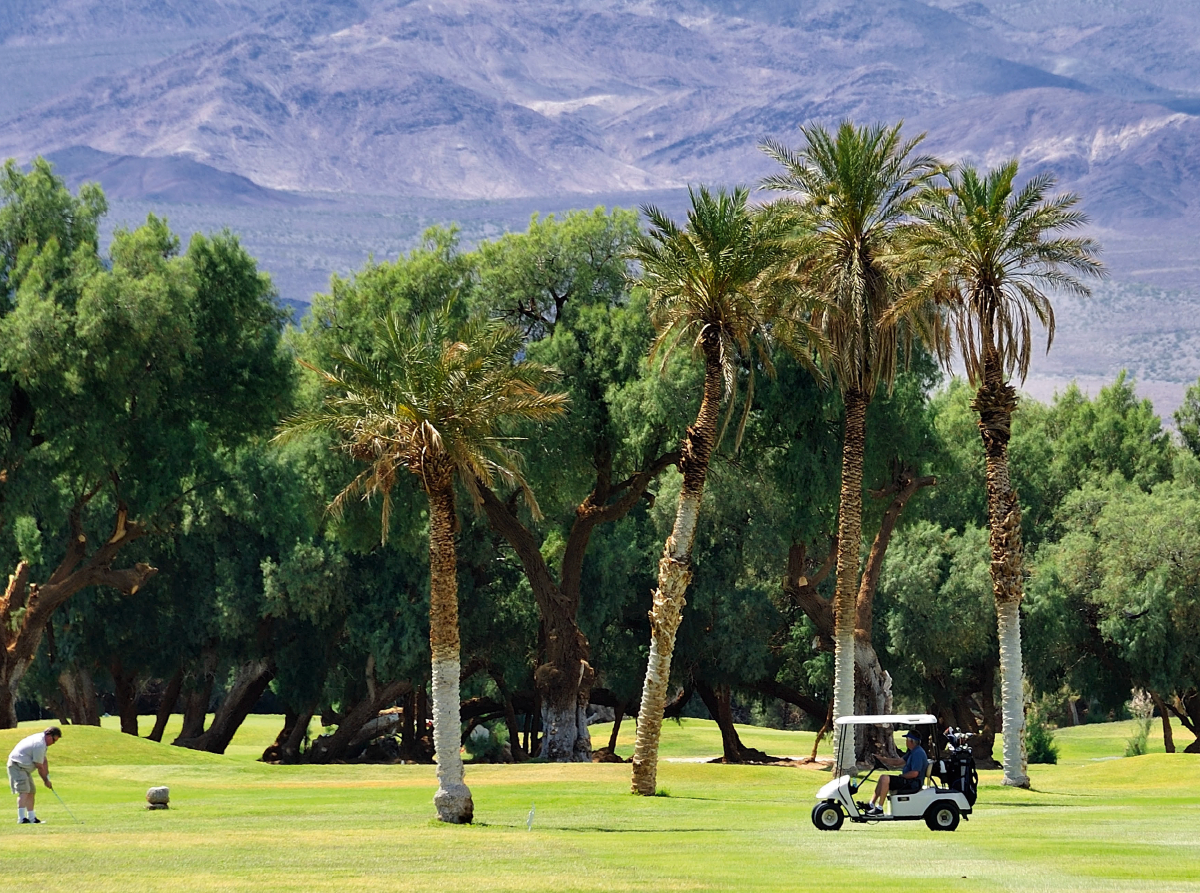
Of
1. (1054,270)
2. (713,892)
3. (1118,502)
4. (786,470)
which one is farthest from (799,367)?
(713,892)

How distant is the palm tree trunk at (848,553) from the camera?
39.6 metres

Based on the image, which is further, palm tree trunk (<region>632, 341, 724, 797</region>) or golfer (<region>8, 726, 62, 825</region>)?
palm tree trunk (<region>632, 341, 724, 797</region>)

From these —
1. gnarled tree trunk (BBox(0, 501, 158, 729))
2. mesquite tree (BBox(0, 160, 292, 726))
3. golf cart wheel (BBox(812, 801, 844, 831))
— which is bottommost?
golf cart wheel (BBox(812, 801, 844, 831))

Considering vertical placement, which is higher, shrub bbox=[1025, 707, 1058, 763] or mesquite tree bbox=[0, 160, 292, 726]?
mesquite tree bbox=[0, 160, 292, 726]

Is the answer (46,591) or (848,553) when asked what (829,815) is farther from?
(46,591)

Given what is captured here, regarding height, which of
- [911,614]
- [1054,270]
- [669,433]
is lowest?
[911,614]

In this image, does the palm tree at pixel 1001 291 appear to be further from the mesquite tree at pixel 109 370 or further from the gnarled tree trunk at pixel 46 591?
the gnarled tree trunk at pixel 46 591

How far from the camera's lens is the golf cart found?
25656 millimetres

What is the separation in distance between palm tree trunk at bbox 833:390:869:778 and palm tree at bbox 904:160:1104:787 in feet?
9.82

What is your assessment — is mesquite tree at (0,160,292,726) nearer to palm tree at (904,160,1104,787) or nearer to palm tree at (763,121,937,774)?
palm tree at (763,121,937,774)

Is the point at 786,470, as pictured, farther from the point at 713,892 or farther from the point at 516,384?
the point at 713,892

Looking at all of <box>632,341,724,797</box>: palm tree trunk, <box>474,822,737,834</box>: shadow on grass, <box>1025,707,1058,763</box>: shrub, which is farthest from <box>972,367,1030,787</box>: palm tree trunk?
<box>1025,707,1058,763</box>: shrub

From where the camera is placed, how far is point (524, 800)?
33.7 m

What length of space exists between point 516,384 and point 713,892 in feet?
41.8
